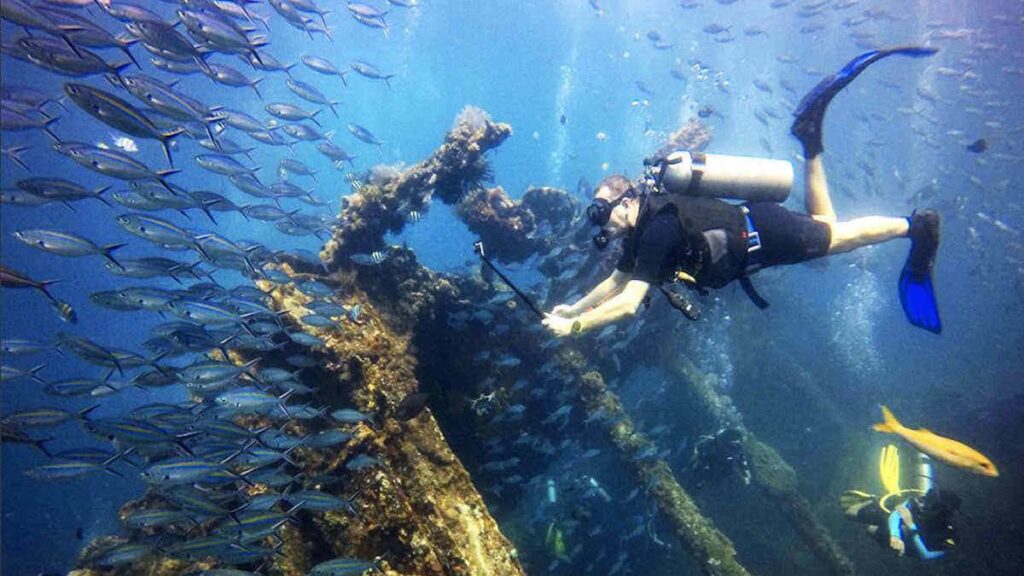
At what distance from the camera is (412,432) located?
574cm

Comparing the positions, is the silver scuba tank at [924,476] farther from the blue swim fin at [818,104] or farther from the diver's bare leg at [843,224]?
the blue swim fin at [818,104]

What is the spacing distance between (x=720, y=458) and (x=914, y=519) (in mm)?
5329

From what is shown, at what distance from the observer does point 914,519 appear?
677 centimetres

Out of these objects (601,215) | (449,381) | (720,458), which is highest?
(449,381)

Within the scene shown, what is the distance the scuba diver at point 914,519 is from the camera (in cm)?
661

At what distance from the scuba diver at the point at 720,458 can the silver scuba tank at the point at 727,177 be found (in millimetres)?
8856

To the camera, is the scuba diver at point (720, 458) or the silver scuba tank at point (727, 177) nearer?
the silver scuba tank at point (727, 177)

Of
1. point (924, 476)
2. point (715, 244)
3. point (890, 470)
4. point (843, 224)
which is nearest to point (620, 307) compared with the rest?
point (715, 244)

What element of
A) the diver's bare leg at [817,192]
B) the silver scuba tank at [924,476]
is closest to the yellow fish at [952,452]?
the silver scuba tank at [924,476]

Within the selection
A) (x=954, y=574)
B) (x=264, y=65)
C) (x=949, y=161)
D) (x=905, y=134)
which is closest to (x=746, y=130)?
(x=905, y=134)

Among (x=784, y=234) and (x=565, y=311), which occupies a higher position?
(x=565, y=311)

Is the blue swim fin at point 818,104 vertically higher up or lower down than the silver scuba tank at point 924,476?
higher up

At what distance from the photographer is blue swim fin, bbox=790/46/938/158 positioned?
535 centimetres

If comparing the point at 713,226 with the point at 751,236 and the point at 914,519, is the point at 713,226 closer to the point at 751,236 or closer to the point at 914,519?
the point at 751,236
